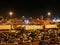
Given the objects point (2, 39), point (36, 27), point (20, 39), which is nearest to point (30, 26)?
point (36, 27)

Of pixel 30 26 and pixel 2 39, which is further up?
pixel 30 26

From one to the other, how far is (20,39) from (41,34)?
1.10 metres

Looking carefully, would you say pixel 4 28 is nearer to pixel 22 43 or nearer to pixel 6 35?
pixel 6 35

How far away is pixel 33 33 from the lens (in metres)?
7.53

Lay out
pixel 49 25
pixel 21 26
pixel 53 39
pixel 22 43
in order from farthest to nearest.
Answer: pixel 49 25
pixel 21 26
pixel 53 39
pixel 22 43

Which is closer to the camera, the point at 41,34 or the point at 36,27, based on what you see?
the point at 41,34

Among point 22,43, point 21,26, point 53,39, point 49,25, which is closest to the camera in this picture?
point 22,43

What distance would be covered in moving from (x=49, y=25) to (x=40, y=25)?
0.52m

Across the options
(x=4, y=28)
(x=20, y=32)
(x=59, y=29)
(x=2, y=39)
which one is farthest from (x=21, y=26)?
(x=59, y=29)

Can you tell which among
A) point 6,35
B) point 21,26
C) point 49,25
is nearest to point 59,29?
point 49,25

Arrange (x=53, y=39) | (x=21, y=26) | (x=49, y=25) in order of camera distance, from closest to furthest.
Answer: (x=53, y=39), (x=21, y=26), (x=49, y=25)

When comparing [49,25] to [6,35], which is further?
[49,25]

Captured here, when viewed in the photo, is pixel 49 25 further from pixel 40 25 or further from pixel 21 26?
pixel 21 26

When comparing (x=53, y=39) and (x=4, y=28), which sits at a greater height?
(x=4, y=28)
